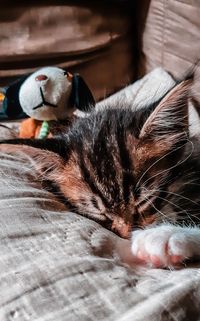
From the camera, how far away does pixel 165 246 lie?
0.91 meters

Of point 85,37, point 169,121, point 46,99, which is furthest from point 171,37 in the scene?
point 169,121

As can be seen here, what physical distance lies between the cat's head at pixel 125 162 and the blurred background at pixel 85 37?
2.38ft

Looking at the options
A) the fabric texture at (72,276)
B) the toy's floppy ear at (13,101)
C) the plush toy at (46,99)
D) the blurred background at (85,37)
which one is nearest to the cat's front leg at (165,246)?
the fabric texture at (72,276)

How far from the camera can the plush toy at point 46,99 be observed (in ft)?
4.87

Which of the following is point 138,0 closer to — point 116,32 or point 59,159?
point 116,32

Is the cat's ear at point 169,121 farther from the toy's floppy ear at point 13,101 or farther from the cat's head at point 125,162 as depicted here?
the toy's floppy ear at point 13,101

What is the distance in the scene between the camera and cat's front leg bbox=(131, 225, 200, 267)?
893 millimetres

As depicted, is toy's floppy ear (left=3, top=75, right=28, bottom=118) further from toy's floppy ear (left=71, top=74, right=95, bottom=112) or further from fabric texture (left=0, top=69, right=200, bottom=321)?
fabric texture (left=0, top=69, right=200, bottom=321)

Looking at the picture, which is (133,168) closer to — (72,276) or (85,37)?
(72,276)

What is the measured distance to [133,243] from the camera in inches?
37.7

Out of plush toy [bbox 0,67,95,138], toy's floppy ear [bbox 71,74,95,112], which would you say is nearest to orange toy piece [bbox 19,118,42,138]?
plush toy [bbox 0,67,95,138]

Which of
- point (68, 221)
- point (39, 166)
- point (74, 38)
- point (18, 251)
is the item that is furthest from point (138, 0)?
point (18, 251)

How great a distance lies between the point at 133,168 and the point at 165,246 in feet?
0.72

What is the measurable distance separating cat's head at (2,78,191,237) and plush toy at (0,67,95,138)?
310mm
